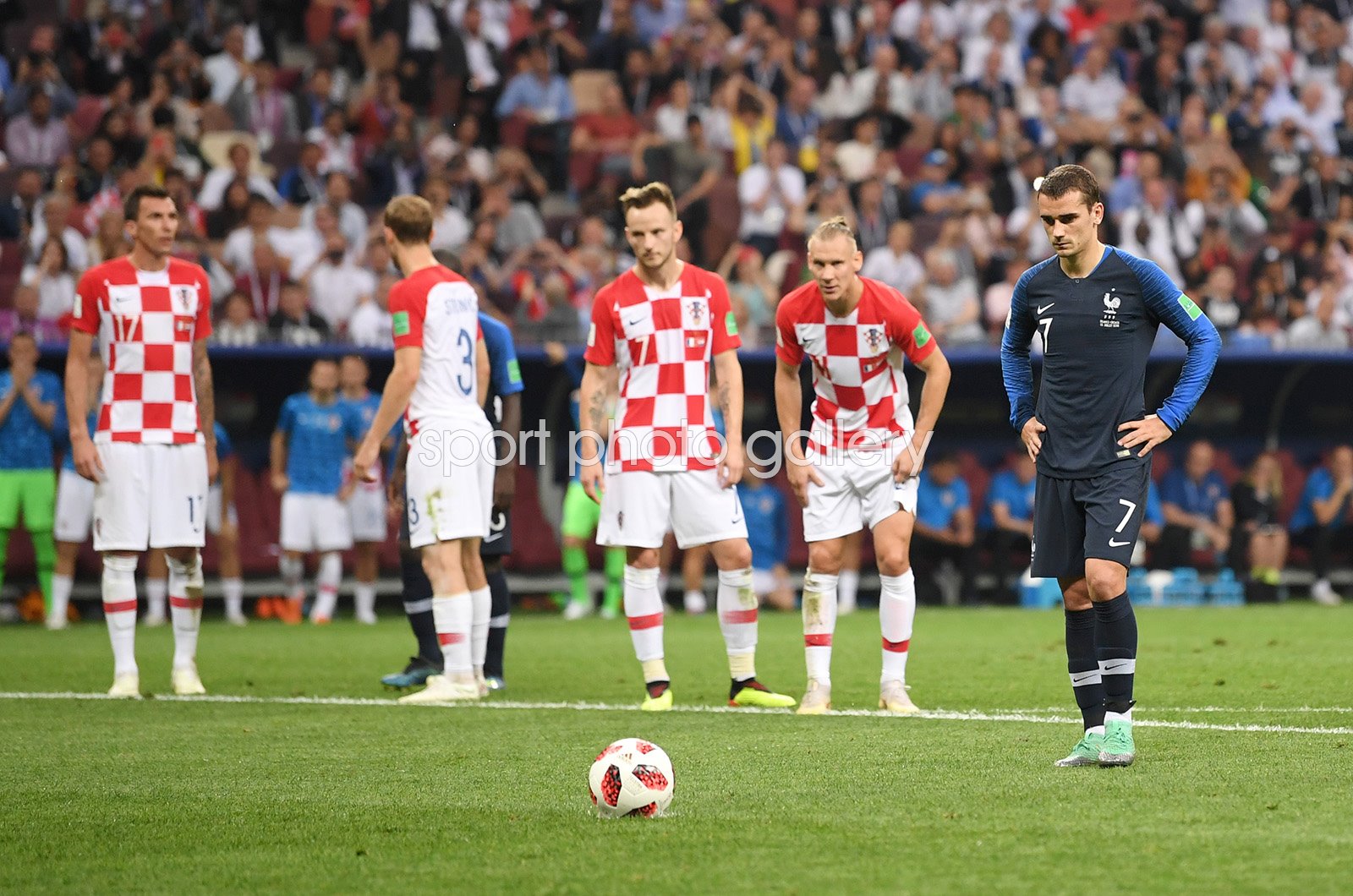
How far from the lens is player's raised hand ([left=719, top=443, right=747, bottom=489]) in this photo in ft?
26.3

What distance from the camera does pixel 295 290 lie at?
15.5m

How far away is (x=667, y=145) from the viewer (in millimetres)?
18656

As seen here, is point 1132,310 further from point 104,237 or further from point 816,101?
point 816,101

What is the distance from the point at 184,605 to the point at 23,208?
890 centimetres

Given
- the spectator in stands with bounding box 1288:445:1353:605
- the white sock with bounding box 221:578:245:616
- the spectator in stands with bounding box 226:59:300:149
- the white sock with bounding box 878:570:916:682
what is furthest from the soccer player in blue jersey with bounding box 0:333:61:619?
the spectator in stands with bounding box 1288:445:1353:605

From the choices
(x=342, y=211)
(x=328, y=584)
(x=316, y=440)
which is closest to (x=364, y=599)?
(x=328, y=584)

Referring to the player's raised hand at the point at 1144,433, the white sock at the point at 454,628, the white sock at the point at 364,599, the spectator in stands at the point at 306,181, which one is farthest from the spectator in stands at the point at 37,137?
the player's raised hand at the point at 1144,433

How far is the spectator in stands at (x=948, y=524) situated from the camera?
55.0 feet

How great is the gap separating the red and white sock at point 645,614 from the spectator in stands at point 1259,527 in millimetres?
10131

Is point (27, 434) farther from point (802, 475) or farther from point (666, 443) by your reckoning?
point (802, 475)

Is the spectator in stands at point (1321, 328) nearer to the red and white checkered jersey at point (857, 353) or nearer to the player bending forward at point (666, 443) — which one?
the red and white checkered jersey at point (857, 353)

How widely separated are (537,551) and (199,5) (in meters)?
7.57

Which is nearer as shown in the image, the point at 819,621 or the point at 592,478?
the point at 819,621

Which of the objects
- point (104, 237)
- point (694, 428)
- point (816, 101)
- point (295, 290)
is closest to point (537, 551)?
point (295, 290)
